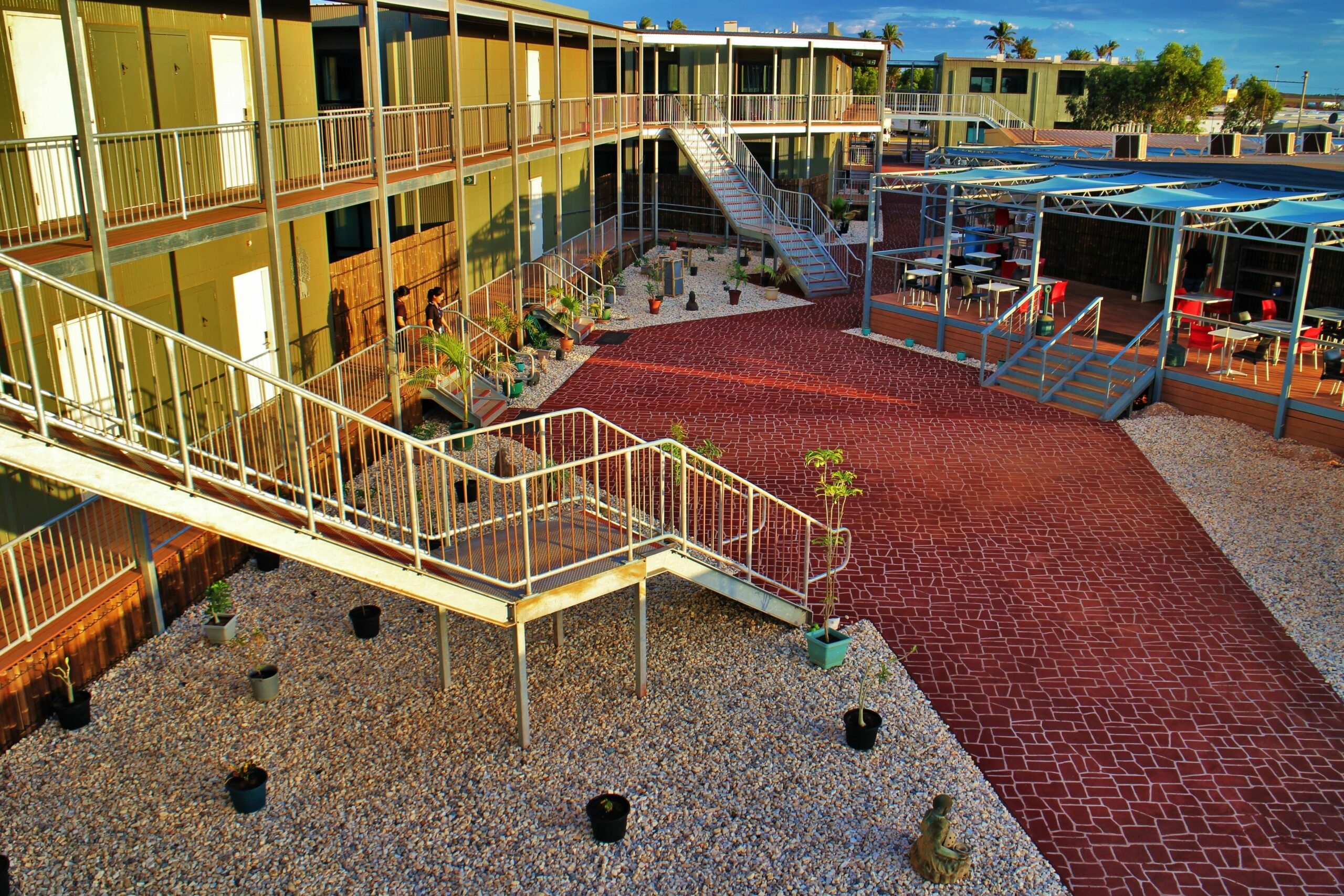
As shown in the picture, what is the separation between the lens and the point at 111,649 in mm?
10758

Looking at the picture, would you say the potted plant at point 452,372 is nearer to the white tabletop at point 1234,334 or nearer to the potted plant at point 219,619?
the potted plant at point 219,619

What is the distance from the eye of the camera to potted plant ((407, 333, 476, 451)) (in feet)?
54.1

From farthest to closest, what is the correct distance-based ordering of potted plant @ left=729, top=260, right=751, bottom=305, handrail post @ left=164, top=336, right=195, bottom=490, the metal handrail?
potted plant @ left=729, top=260, right=751, bottom=305
the metal handrail
handrail post @ left=164, top=336, right=195, bottom=490

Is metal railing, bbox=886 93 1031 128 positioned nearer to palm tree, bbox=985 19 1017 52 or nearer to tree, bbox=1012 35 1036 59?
tree, bbox=1012 35 1036 59

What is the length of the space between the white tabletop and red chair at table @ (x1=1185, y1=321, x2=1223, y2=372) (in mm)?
137

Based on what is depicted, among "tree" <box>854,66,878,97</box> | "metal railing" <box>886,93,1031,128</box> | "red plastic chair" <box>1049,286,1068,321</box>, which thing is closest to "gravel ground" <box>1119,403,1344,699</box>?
"red plastic chair" <box>1049,286,1068,321</box>

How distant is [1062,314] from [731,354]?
7364mm

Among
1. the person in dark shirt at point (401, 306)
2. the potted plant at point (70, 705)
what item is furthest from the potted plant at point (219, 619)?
the person in dark shirt at point (401, 306)

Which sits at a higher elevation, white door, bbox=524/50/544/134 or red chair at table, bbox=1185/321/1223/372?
white door, bbox=524/50/544/134

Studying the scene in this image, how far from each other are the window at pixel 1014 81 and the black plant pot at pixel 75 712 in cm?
6504

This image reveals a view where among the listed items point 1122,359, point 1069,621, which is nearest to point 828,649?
point 1069,621

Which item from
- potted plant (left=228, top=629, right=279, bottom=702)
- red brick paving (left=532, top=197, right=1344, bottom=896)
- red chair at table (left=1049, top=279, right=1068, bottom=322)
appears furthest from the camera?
red chair at table (left=1049, top=279, right=1068, bottom=322)

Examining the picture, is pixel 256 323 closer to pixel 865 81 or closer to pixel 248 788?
pixel 248 788

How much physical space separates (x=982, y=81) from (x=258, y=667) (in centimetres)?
6480
